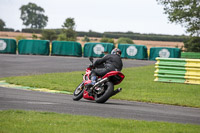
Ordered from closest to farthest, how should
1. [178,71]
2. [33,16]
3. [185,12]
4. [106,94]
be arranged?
1. [106,94]
2. [178,71]
3. [185,12]
4. [33,16]

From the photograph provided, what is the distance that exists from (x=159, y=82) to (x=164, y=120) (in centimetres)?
1140

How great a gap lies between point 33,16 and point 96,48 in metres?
117

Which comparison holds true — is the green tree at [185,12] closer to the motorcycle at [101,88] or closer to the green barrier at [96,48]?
the green barrier at [96,48]

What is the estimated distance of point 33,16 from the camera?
157 meters

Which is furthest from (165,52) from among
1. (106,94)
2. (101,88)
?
(106,94)

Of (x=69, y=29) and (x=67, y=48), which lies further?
(x=69, y=29)

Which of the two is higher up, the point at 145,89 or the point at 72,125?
the point at 72,125

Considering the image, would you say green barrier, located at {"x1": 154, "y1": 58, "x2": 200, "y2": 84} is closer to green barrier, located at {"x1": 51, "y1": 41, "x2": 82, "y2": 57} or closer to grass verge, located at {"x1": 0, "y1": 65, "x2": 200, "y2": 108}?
grass verge, located at {"x1": 0, "y1": 65, "x2": 200, "y2": 108}

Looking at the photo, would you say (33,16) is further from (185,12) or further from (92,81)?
(92,81)

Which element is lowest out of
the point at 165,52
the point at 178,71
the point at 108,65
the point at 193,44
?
the point at 178,71

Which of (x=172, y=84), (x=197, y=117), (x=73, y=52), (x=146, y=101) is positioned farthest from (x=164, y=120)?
(x=73, y=52)

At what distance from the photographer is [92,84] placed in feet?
41.3

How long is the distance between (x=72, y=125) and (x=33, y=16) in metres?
152

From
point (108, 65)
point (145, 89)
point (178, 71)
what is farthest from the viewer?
point (178, 71)
